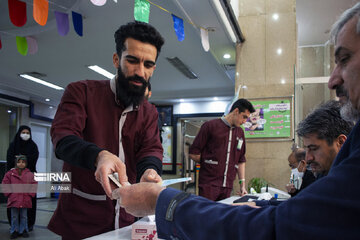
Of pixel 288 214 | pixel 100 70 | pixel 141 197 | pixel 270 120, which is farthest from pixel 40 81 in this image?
pixel 288 214

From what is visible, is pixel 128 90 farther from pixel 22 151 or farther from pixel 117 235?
pixel 22 151

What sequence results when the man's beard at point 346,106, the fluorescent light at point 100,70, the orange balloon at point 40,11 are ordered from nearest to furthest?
the man's beard at point 346,106 < the orange balloon at point 40,11 < the fluorescent light at point 100,70

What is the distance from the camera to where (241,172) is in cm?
414

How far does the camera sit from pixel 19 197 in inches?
189

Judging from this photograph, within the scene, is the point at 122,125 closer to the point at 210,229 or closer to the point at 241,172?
the point at 210,229

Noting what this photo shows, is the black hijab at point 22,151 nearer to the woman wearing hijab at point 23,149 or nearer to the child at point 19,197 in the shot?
the woman wearing hijab at point 23,149

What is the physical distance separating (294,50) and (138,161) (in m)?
4.35

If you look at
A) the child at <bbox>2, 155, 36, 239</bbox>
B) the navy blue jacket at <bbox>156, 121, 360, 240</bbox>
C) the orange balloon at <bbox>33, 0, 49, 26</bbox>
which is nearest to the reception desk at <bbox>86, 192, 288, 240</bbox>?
the navy blue jacket at <bbox>156, 121, 360, 240</bbox>

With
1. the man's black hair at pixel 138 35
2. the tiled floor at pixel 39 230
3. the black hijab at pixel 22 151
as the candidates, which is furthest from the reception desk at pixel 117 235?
the black hijab at pixel 22 151

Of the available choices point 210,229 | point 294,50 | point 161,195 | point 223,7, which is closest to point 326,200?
point 210,229

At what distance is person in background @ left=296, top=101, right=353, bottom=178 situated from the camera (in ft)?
5.50

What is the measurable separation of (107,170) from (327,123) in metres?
1.29

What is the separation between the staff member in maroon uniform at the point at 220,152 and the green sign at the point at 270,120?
1.20 metres

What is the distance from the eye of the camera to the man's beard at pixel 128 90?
55.5 inches
